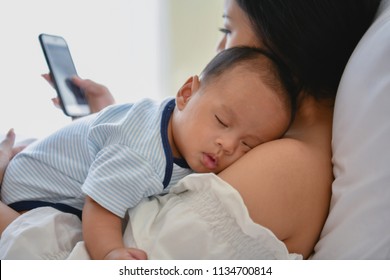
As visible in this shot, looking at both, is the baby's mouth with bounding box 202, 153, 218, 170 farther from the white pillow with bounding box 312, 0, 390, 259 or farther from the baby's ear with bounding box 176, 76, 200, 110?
the white pillow with bounding box 312, 0, 390, 259

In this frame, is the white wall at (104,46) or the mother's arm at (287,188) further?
the white wall at (104,46)

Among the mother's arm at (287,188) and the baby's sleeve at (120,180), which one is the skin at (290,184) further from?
the baby's sleeve at (120,180)

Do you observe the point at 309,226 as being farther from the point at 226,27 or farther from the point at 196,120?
the point at 226,27

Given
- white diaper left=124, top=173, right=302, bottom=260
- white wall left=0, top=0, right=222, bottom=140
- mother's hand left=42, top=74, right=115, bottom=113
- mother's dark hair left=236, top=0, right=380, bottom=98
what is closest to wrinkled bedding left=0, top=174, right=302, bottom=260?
white diaper left=124, top=173, right=302, bottom=260

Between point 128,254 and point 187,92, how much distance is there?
1.27 feet

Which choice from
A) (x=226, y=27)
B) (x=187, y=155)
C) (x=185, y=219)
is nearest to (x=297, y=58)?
(x=226, y=27)

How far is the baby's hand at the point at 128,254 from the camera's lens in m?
0.62

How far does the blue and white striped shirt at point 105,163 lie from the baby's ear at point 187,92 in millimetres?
28

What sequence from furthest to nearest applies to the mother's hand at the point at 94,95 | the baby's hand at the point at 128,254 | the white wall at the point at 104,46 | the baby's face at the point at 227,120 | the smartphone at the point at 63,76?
the white wall at the point at 104,46 → the mother's hand at the point at 94,95 → the smartphone at the point at 63,76 → the baby's face at the point at 227,120 → the baby's hand at the point at 128,254

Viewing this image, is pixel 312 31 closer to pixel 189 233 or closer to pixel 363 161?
pixel 363 161

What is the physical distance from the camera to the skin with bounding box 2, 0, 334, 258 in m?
0.65

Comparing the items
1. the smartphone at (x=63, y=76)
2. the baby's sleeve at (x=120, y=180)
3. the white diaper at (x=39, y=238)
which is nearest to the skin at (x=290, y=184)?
A: the baby's sleeve at (x=120, y=180)

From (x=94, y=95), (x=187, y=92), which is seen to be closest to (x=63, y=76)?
(x=94, y=95)

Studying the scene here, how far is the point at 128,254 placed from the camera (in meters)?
0.62
